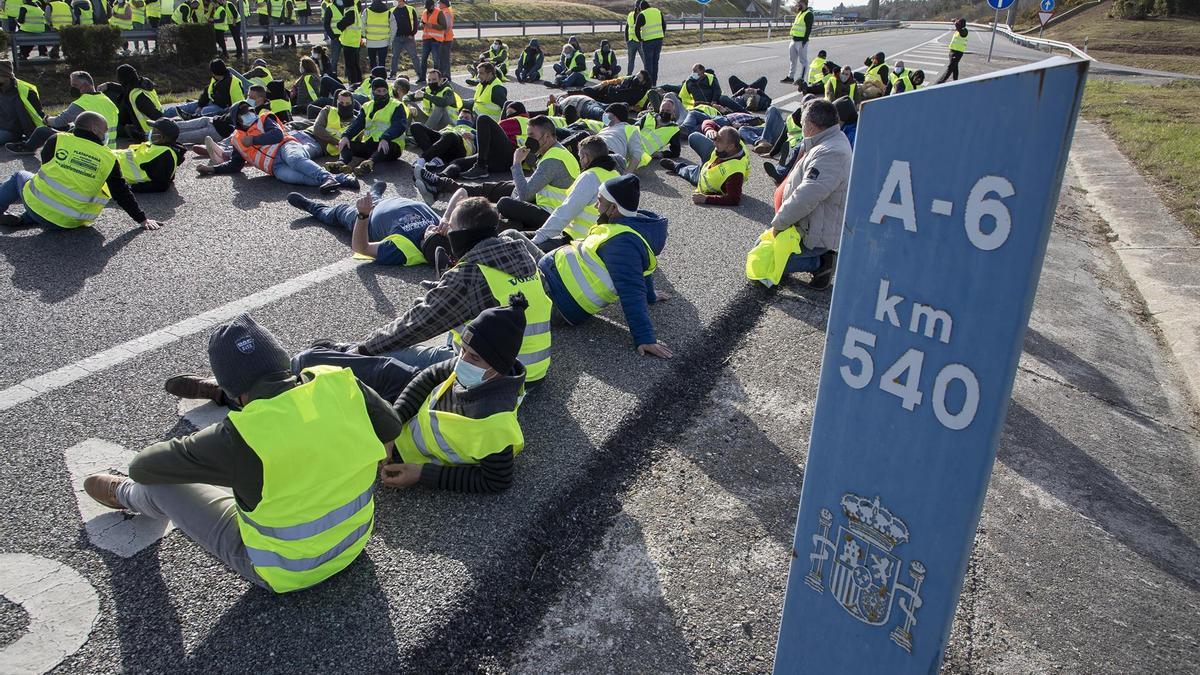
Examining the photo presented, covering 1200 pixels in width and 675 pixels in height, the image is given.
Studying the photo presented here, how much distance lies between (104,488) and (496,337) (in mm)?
1741

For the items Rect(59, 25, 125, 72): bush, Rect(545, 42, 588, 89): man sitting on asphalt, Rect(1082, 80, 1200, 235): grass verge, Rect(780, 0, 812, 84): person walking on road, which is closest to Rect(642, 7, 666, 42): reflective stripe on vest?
Rect(545, 42, 588, 89): man sitting on asphalt

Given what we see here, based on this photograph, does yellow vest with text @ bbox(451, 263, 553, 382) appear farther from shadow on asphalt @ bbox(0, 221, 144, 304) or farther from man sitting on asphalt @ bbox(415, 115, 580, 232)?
shadow on asphalt @ bbox(0, 221, 144, 304)

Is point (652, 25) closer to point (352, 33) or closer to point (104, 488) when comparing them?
point (352, 33)

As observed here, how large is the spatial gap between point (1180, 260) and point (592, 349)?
23.6 ft

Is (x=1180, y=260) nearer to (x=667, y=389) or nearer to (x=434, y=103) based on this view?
(x=667, y=389)

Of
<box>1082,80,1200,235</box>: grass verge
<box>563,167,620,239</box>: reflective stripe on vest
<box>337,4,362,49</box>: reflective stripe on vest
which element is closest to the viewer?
<box>563,167,620,239</box>: reflective stripe on vest

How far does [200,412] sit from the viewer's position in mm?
4230

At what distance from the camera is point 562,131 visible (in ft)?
33.8

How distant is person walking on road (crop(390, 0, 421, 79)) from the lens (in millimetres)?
17234

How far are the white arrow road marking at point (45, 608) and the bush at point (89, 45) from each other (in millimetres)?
15938

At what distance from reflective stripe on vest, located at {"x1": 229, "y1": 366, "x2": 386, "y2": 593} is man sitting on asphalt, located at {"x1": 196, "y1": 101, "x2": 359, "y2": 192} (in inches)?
245

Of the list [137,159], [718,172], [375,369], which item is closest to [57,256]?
A: [137,159]

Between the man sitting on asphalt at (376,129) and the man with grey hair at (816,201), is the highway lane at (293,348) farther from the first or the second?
the man sitting on asphalt at (376,129)

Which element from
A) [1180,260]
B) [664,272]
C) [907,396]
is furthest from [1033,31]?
[907,396]
